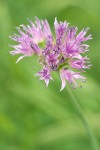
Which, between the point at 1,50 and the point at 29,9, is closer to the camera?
the point at 1,50

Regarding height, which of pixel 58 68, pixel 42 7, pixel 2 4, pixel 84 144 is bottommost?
pixel 58 68

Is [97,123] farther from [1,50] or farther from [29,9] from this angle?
[29,9]

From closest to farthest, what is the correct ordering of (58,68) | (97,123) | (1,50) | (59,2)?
(58,68) → (97,123) → (1,50) → (59,2)

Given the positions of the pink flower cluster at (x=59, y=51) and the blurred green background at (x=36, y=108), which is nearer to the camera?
the pink flower cluster at (x=59, y=51)

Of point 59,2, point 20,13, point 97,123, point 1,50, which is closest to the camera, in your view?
point 97,123

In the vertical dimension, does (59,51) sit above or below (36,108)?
below

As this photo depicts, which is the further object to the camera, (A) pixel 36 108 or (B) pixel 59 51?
(A) pixel 36 108

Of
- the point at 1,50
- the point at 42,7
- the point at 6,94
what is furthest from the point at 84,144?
the point at 42,7

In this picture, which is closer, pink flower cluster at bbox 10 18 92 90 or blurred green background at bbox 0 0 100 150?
pink flower cluster at bbox 10 18 92 90
